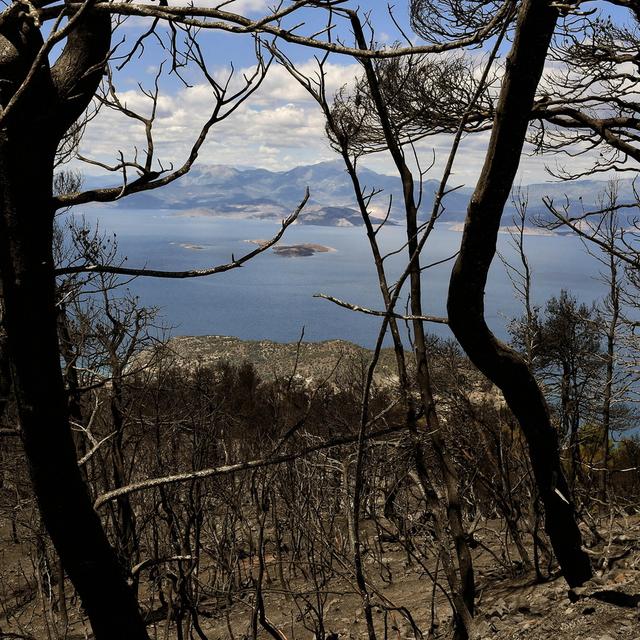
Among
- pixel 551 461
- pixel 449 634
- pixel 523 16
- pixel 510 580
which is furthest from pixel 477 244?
pixel 510 580

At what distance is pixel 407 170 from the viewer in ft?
11.4

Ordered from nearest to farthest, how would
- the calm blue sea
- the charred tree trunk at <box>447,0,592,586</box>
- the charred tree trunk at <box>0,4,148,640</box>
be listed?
the charred tree trunk at <box>0,4,148,640</box> < the charred tree trunk at <box>447,0,592,586</box> < the calm blue sea

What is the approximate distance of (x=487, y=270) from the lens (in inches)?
109

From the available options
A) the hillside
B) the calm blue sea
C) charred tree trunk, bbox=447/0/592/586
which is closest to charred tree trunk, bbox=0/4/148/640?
charred tree trunk, bbox=447/0/592/586

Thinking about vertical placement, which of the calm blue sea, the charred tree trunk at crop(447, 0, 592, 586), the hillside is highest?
the calm blue sea

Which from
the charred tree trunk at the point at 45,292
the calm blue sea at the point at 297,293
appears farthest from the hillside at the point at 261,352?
the charred tree trunk at the point at 45,292

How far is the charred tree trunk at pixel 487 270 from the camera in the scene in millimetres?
2361

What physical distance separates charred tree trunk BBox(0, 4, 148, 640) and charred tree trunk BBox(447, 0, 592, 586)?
4.51 feet

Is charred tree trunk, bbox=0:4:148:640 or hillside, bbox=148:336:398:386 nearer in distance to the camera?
charred tree trunk, bbox=0:4:148:640

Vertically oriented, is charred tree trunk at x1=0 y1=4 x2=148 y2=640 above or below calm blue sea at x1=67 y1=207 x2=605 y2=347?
below

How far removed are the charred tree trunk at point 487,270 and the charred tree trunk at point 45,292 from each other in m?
1.37

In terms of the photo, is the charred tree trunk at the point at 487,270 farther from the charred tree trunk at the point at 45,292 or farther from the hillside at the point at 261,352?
the hillside at the point at 261,352

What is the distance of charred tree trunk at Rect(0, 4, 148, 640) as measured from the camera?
78.3 inches

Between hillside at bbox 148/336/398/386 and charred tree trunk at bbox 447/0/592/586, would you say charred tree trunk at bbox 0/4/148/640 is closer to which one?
charred tree trunk at bbox 447/0/592/586
